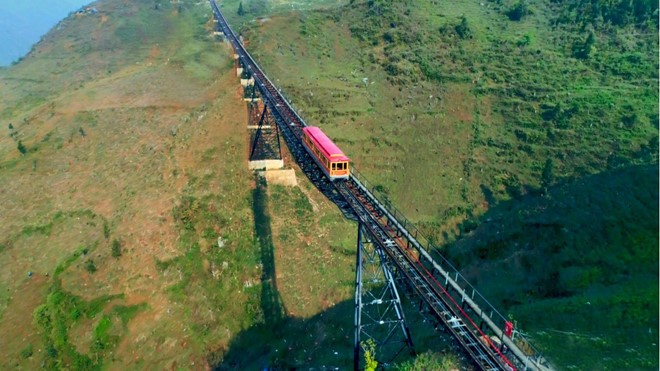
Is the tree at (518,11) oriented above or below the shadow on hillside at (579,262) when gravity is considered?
above

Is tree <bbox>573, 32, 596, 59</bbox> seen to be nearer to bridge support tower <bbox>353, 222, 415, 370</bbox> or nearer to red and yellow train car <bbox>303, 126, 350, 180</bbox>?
bridge support tower <bbox>353, 222, 415, 370</bbox>

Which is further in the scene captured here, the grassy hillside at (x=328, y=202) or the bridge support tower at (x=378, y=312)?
the grassy hillside at (x=328, y=202)

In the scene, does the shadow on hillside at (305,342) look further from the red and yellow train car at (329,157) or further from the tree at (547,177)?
the tree at (547,177)

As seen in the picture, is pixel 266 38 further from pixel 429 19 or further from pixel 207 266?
pixel 207 266

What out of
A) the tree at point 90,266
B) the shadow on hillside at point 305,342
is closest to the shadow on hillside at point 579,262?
the shadow on hillside at point 305,342

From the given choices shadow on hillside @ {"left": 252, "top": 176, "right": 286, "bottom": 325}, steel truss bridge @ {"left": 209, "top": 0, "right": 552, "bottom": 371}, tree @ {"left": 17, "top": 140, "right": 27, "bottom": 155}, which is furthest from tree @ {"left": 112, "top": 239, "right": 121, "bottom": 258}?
tree @ {"left": 17, "top": 140, "right": 27, "bottom": 155}
